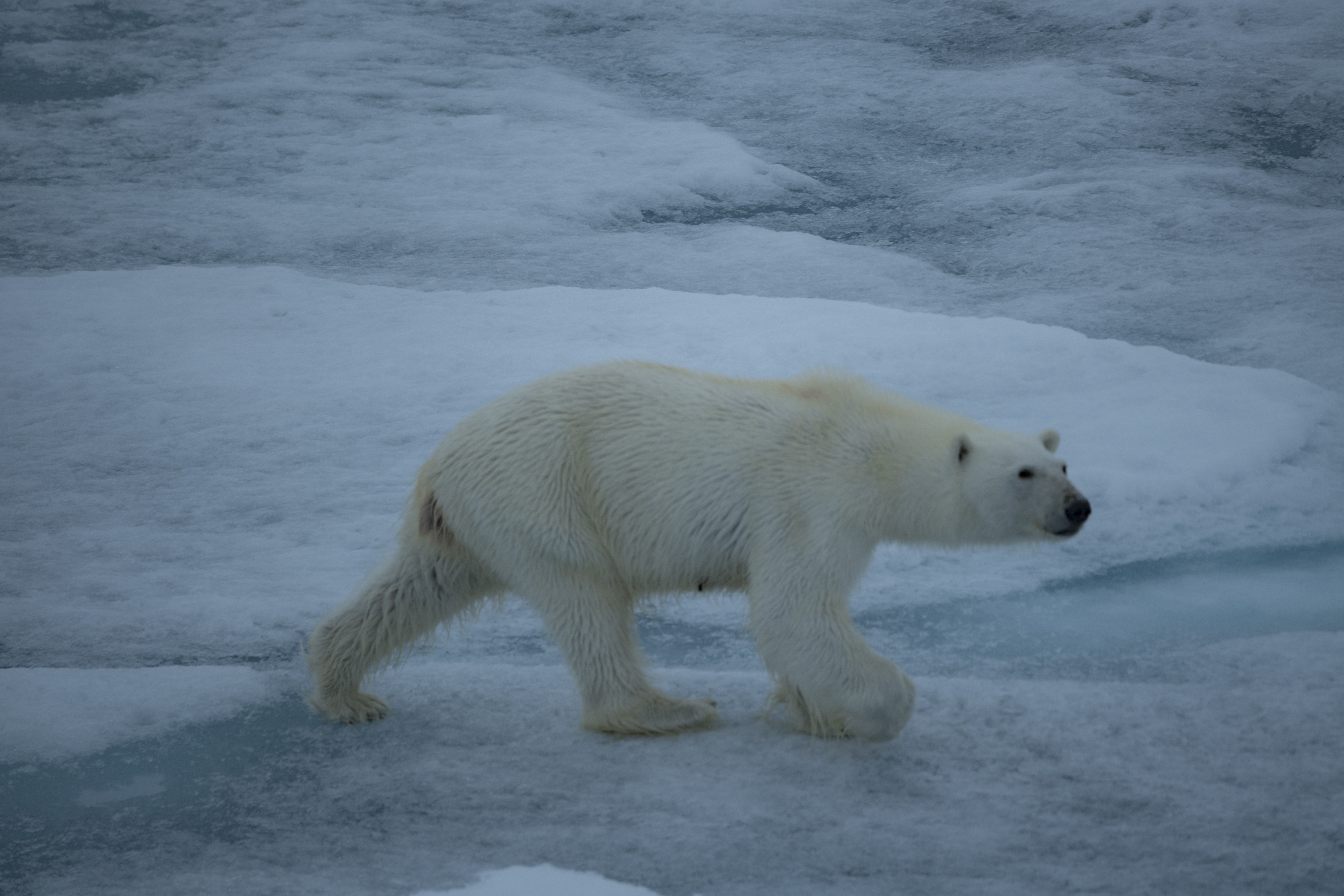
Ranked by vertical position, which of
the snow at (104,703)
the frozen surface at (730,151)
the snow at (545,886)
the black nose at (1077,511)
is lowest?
the snow at (104,703)

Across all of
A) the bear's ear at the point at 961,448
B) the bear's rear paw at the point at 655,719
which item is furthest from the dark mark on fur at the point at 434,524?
the bear's ear at the point at 961,448

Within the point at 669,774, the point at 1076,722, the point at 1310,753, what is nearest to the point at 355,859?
the point at 669,774

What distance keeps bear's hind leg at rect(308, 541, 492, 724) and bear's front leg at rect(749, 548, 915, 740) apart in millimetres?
986

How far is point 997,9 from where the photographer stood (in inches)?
491

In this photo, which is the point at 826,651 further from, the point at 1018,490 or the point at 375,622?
the point at 375,622

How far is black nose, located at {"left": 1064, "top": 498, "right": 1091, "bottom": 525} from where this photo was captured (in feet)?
10.6

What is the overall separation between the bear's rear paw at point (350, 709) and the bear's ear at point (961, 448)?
1.97 metres

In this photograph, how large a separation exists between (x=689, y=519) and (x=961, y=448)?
0.81m

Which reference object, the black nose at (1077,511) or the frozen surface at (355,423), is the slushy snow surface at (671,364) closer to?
the frozen surface at (355,423)

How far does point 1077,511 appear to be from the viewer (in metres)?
3.25

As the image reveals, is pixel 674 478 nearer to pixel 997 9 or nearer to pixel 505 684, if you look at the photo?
pixel 505 684

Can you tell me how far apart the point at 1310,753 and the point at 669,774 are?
1.76 meters

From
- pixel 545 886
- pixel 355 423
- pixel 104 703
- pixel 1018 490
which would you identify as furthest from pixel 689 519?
pixel 355 423

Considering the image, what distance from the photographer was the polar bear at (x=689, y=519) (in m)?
3.37
